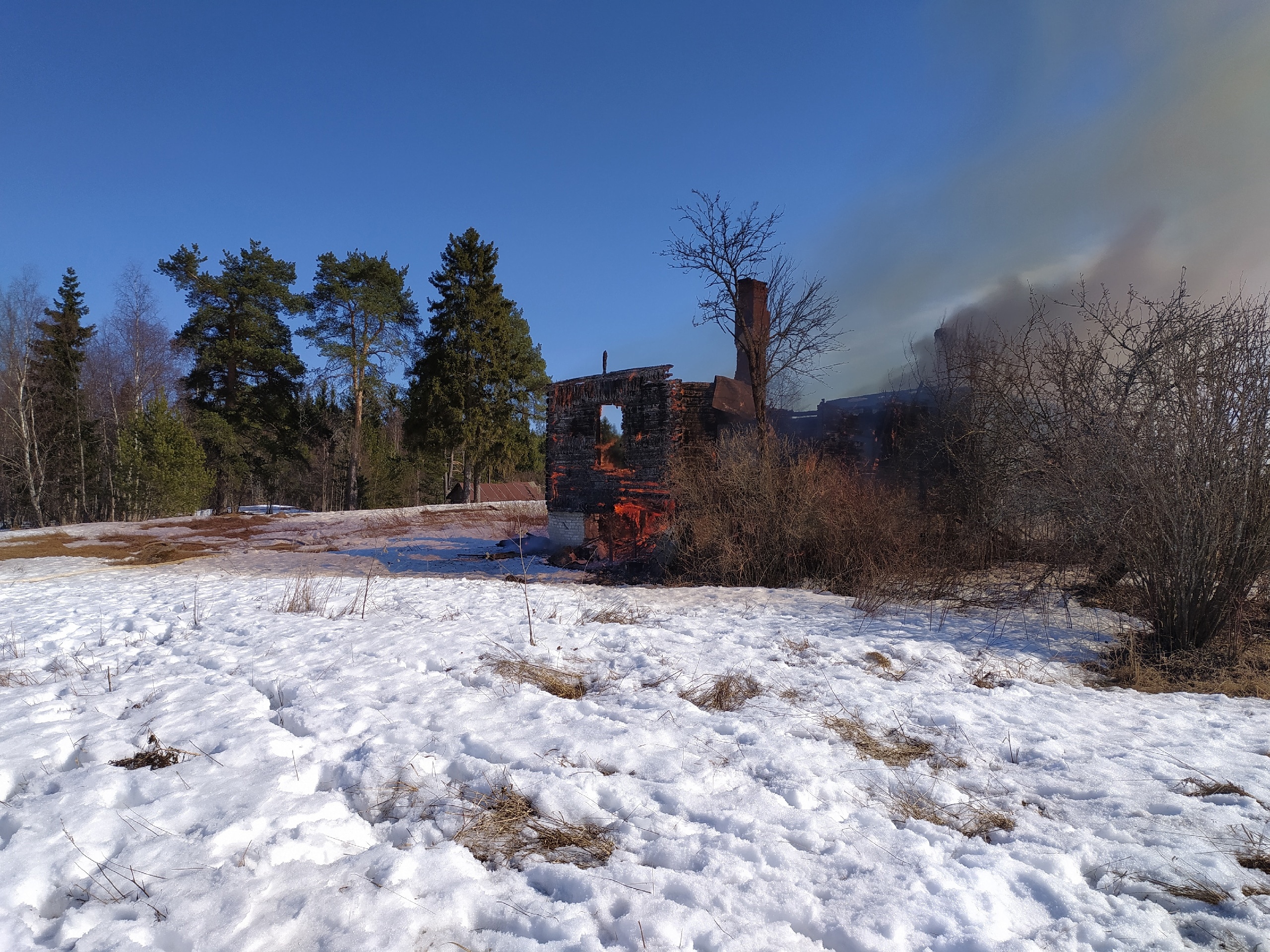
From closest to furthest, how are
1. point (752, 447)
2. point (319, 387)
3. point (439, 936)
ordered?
point (439, 936) → point (752, 447) → point (319, 387)

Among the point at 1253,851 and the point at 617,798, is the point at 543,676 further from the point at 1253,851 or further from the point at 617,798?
the point at 1253,851

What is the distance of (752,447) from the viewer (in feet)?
42.2

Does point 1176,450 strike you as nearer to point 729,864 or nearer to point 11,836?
point 729,864

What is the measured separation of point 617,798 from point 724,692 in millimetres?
1587

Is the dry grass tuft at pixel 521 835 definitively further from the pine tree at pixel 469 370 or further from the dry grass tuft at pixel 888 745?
the pine tree at pixel 469 370

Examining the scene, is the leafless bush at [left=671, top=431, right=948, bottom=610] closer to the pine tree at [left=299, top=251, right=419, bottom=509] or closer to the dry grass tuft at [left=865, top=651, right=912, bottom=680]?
the dry grass tuft at [left=865, top=651, right=912, bottom=680]

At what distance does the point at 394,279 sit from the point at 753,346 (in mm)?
23736

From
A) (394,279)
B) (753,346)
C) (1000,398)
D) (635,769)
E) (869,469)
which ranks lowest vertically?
(635,769)

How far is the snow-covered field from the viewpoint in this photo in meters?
2.03

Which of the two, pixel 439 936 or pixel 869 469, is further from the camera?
pixel 869 469

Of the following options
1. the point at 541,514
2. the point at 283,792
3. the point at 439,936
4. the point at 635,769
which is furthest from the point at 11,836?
the point at 541,514

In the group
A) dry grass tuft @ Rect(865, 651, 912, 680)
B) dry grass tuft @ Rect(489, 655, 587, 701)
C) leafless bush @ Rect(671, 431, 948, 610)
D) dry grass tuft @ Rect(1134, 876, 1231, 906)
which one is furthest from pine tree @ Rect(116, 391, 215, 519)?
dry grass tuft @ Rect(1134, 876, 1231, 906)

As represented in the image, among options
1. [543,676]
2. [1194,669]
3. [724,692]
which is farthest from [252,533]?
[1194,669]

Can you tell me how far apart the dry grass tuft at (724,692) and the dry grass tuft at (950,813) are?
125 centimetres
